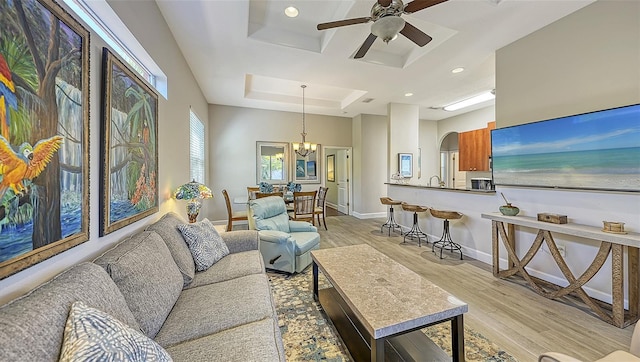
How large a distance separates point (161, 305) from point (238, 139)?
511 cm

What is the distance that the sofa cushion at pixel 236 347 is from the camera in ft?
3.43

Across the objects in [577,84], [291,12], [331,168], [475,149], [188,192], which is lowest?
[188,192]

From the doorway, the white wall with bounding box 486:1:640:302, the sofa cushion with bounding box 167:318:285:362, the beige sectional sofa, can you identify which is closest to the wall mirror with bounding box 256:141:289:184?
the doorway

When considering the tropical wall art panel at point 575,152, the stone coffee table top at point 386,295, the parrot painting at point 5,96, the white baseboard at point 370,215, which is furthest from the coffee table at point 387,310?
the white baseboard at point 370,215

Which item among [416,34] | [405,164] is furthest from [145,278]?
[405,164]

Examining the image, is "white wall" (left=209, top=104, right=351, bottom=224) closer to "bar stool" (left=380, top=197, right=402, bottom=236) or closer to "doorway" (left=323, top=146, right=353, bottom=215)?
"doorway" (left=323, top=146, right=353, bottom=215)

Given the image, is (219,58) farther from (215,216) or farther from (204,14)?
(215,216)

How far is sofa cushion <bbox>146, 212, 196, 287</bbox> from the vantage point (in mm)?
1786

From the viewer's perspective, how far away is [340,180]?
783 centimetres

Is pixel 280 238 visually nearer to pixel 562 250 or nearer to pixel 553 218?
pixel 553 218

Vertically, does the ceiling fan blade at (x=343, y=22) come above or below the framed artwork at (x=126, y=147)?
above

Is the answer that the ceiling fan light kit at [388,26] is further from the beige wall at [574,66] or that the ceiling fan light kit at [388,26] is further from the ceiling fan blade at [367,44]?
the beige wall at [574,66]

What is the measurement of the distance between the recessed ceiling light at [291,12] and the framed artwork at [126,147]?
1698 mm

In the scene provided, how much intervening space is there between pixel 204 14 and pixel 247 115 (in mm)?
3653
